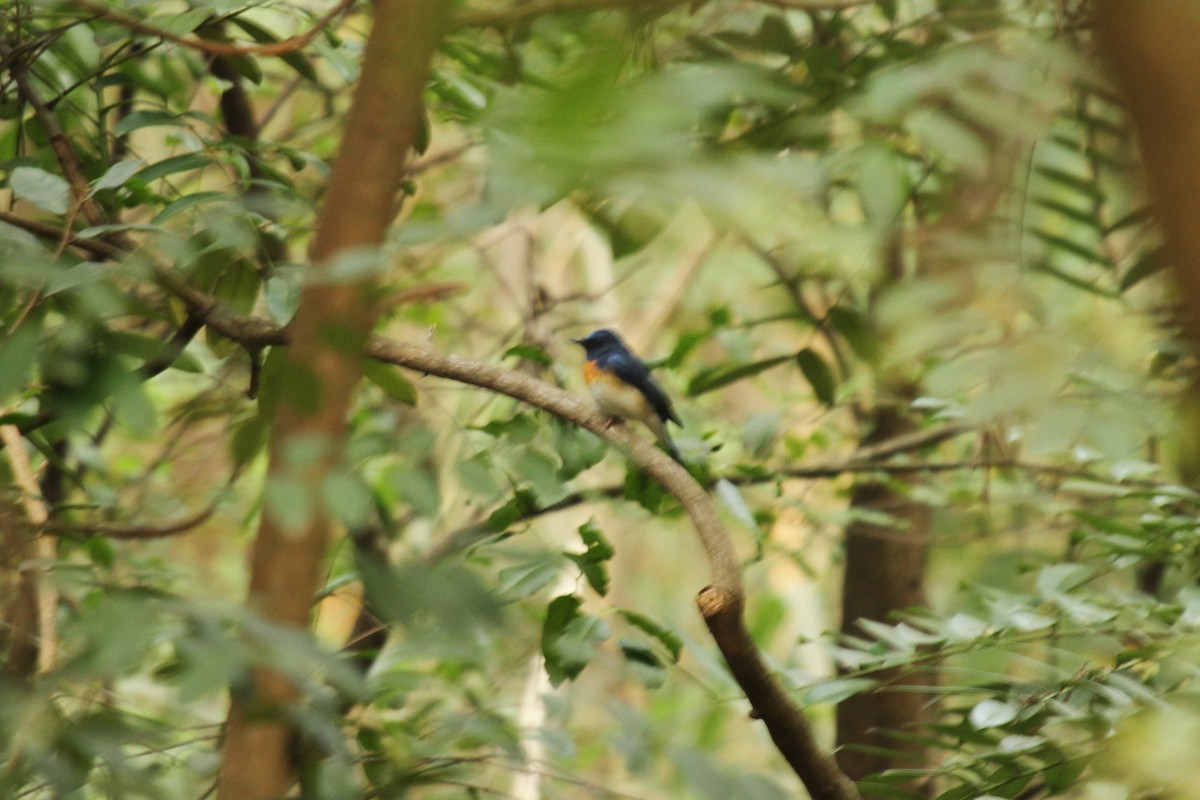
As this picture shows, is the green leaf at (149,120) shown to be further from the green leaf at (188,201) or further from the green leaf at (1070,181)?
the green leaf at (1070,181)

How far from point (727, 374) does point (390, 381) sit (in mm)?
968

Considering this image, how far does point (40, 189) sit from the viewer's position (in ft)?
6.10

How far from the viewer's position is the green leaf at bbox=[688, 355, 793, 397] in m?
2.46

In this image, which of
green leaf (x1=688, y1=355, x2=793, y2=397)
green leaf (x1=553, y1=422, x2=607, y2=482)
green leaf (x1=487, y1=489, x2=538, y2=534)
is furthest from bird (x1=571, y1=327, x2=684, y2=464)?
green leaf (x1=487, y1=489, x2=538, y2=534)

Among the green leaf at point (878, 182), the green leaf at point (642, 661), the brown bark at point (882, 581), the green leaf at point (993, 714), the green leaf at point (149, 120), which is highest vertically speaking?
the green leaf at point (149, 120)

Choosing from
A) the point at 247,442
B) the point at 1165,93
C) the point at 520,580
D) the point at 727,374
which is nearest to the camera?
the point at 1165,93

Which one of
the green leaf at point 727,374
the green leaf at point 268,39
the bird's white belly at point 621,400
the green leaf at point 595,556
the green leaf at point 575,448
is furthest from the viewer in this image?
the bird's white belly at point 621,400

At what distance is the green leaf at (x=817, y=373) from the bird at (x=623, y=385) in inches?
30.2

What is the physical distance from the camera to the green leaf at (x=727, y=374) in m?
2.46

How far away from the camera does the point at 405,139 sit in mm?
774

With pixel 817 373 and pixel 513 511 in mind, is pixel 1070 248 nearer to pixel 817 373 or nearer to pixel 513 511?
pixel 817 373

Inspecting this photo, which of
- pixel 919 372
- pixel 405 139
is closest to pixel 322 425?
pixel 405 139

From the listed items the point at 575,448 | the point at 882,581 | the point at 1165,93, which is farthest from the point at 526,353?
the point at 1165,93

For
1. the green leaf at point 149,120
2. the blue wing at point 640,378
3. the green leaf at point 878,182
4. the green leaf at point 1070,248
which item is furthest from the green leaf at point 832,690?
the green leaf at point 149,120
